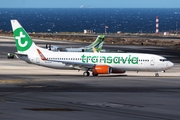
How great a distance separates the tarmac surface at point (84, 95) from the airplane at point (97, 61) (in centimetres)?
123

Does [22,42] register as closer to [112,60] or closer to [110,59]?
[110,59]

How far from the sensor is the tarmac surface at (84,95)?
40500 mm

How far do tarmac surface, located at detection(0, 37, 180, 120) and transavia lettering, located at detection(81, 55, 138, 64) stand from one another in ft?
6.11

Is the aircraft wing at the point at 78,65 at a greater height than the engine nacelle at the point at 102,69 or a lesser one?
greater

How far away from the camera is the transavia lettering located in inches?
2950

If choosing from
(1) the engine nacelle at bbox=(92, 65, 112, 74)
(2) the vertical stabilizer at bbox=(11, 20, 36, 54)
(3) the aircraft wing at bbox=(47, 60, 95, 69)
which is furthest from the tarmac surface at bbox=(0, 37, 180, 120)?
(2) the vertical stabilizer at bbox=(11, 20, 36, 54)

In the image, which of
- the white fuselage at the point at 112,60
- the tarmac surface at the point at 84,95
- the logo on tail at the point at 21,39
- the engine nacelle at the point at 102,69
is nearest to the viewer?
the tarmac surface at the point at 84,95

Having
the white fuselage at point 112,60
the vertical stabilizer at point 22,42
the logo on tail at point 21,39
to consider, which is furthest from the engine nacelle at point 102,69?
the logo on tail at point 21,39

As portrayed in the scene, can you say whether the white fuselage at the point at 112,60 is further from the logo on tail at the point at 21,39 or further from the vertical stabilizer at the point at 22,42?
the logo on tail at the point at 21,39

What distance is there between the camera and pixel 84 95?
52.9 m

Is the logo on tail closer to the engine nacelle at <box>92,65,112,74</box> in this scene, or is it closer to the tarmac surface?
the tarmac surface

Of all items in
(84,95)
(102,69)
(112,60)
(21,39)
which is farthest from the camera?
(21,39)

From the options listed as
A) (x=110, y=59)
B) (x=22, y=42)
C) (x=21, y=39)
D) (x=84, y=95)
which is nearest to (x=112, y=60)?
(x=110, y=59)

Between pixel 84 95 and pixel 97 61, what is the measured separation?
76.7 ft
